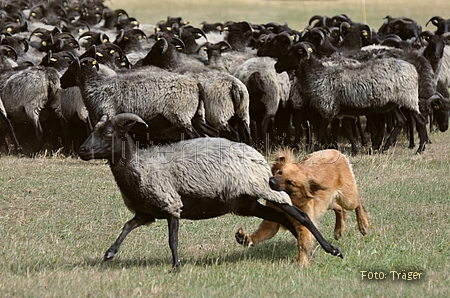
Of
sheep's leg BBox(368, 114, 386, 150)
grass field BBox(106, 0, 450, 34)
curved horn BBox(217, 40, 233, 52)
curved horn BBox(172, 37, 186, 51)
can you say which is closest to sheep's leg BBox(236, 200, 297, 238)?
sheep's leg BBox(368, 114, 386, 150)

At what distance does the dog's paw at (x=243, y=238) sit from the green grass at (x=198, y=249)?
139mm

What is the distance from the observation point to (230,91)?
12523mm

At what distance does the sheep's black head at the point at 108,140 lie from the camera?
6539 millimetres

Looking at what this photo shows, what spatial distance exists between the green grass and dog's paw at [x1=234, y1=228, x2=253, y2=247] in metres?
0.14

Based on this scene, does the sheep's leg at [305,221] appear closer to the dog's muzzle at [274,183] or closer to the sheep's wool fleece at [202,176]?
the sheep's wool fleece at [202,176]

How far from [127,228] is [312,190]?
1.64 metres

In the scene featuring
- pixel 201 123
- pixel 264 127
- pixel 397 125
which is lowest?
pixel 397 125

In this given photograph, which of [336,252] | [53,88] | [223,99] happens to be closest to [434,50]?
[223,99]

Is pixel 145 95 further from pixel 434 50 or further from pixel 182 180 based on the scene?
pixel 434 50

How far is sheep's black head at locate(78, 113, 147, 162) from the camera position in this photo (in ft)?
21.5

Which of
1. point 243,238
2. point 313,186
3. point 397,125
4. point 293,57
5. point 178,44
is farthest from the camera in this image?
point 178,44

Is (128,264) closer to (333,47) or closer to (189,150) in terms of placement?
(189,150)

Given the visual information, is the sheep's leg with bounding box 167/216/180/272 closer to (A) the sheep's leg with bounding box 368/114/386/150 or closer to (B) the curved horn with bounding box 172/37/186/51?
(A) the sheep's leg with bounding box 368/114/386/150

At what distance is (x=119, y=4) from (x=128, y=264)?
126 feet
